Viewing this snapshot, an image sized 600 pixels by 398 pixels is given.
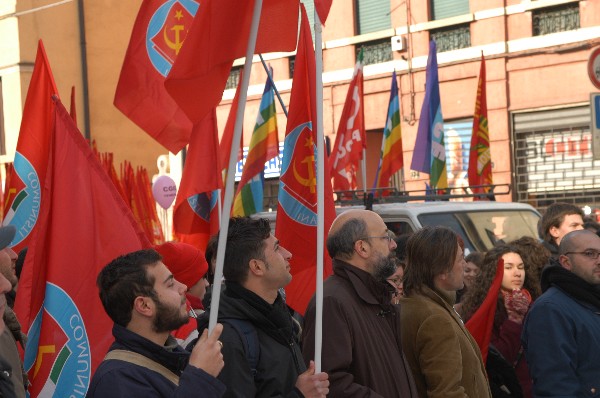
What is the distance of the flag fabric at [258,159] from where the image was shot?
10680mm

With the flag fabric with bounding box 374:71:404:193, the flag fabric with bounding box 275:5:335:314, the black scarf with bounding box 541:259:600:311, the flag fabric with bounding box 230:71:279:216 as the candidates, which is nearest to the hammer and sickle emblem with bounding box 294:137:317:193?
the flag fabric with bounding box 275:5:335:314

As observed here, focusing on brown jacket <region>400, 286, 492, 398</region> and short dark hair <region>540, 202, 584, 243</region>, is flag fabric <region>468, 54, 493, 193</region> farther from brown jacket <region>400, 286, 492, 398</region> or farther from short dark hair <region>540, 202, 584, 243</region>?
brown jacket <region>400, 286, 492, 398</region>

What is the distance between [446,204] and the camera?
1013 centimetres

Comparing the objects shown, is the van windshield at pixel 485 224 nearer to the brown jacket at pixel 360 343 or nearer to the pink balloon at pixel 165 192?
the brown jacket at pixel 360 343

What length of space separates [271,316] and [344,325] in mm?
476

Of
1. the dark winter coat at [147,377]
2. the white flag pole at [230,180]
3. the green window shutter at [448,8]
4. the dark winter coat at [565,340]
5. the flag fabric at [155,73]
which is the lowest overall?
the dark winter coat at [565,340]

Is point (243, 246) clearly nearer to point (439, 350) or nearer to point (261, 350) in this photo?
point (261, 350)

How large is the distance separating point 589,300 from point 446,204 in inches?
180

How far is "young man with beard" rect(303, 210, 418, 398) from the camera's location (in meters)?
4.61

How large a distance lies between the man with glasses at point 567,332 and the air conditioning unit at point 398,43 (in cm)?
1430

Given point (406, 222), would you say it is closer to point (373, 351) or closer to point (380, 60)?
point (373, 351)

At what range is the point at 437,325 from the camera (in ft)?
16.5

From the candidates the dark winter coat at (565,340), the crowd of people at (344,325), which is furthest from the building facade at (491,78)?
the dark winter coat at (565,340)

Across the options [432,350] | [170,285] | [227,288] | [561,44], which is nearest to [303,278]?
[432,350]
